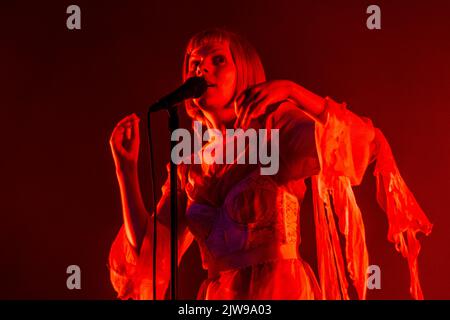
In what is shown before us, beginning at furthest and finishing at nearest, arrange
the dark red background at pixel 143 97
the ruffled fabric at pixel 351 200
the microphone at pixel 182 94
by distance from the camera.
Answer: the dark red background at pixel 143 97 → the ruffled fabric at pixel 351 200 → the microphone at pixel 182 94

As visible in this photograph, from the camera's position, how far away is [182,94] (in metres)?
2.29

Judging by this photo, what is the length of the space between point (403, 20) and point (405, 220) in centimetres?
73

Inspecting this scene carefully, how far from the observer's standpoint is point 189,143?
2.92 meters

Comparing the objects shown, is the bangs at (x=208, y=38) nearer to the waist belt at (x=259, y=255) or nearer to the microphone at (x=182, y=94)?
the microphone at (x=182, y=94)

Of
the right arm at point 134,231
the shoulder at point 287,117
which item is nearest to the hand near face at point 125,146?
the right arm at point 134,231

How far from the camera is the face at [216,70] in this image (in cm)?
273

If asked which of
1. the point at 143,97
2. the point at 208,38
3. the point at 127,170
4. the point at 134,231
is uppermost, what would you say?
the point at 208,38

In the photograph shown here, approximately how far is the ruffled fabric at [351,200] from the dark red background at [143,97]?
291 millimetres

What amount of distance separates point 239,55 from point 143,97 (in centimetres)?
47

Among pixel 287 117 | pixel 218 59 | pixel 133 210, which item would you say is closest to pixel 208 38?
pixel 218 59

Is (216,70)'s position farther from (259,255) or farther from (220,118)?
(259,255)

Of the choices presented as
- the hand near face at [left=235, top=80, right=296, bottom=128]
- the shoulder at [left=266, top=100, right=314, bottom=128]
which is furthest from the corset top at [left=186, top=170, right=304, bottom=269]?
the hand near face at [left=235, top=80, right=296, bottom=128]

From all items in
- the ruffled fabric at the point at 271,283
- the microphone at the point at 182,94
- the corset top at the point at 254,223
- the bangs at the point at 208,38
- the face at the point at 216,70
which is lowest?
the ruffled fabric at the point at 271,283
